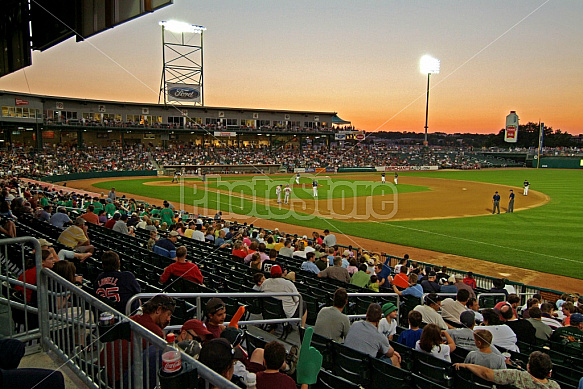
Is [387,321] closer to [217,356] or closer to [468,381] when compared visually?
[468,381]

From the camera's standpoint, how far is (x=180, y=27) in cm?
5691

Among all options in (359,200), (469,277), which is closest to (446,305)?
(469,277)

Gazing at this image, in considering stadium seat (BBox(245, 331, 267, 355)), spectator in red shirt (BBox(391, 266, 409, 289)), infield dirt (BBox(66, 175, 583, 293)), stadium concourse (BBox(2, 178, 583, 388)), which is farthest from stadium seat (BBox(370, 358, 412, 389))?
infield dirt (BBox(66, 175, 583, 293))

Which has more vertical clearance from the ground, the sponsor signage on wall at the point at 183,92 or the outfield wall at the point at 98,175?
the sponsor signage on wall at the point at 183,92

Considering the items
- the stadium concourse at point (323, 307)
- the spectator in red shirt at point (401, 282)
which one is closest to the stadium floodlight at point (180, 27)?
the stadium concourse at point (323, 307)

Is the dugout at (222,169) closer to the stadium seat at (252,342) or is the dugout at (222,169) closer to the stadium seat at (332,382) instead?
the stadium seat at (252,342)

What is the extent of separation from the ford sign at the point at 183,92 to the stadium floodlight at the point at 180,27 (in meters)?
7.89

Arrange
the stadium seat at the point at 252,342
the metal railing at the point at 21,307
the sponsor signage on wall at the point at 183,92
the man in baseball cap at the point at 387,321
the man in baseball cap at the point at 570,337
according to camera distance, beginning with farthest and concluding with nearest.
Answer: the sponsor signage on wall at the point at 183,92, the man in baseball cap at the point at 570,337, the man in baseball cap at the point at 387,321, the stadium seat at the point at 252,342, the metal railing at the point at 21,307

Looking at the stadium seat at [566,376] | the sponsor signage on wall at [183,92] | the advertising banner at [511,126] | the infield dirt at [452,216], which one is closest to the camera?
the stadium seat at [566,376]

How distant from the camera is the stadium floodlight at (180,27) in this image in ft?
182

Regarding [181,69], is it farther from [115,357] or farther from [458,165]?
[115,357]

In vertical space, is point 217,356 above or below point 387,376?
above

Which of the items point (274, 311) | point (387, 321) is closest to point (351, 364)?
point (387, 321)

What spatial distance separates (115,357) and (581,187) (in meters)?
54.7
